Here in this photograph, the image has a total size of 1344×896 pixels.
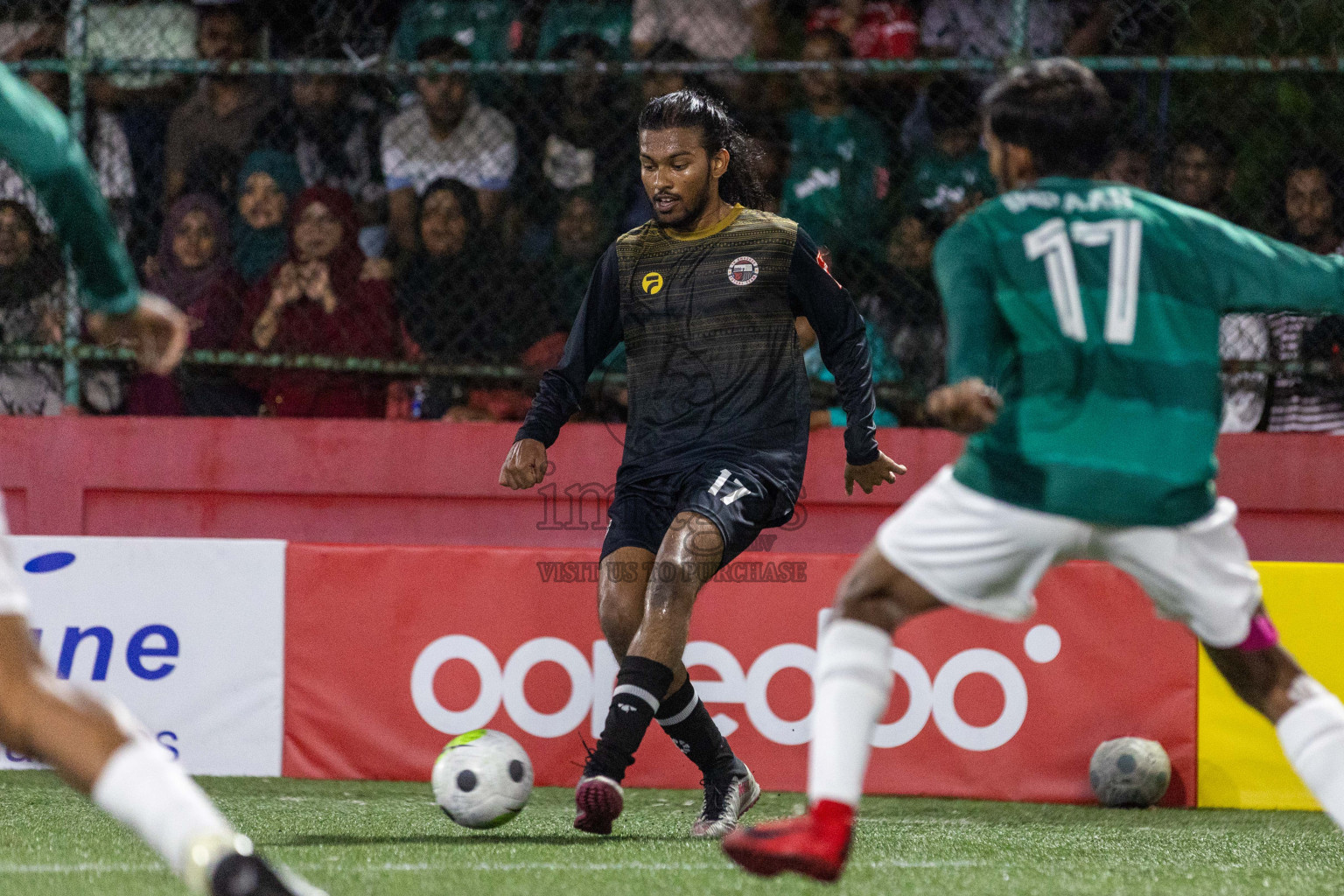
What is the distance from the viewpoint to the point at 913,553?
297cm

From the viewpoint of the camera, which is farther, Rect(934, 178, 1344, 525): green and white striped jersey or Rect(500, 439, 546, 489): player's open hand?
Rect(500, 439, 546, 489): player's open hand

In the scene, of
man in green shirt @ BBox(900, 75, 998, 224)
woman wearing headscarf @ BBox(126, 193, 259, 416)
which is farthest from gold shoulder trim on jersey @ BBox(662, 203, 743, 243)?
woman wearing headscarf @ BBox(126, 193, 259, 416)

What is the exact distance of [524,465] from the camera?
187 inches

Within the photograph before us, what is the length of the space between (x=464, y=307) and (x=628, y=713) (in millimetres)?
3245

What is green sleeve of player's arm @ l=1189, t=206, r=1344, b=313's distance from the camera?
3.04 metres

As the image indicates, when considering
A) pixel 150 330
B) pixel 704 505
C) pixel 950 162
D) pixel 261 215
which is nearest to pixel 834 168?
pixel 950 162

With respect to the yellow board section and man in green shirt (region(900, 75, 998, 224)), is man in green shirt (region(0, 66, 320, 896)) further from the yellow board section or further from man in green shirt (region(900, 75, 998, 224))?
man in green shirt (region(900, 75, 998, 224))

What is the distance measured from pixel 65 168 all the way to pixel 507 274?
14.8ft

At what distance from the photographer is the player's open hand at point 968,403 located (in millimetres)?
2816

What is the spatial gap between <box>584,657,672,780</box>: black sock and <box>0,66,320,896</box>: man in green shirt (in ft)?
5.84

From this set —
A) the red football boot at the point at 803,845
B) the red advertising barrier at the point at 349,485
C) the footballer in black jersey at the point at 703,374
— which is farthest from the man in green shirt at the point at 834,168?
the red football boot at the point at 803,845

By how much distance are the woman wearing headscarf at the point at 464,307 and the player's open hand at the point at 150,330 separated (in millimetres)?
4189

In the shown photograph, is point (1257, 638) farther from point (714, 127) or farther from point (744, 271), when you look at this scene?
point (714, 127)

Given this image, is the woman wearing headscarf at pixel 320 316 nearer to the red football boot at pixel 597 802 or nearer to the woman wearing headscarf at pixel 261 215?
the woman wearing headscarf at pixel 261 215
